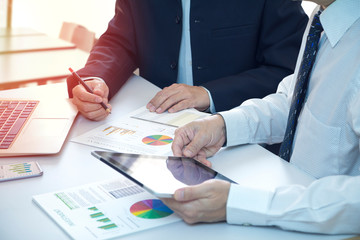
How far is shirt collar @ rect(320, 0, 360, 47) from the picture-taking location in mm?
1319

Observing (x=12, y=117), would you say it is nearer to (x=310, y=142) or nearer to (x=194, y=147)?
(x=194, y=147)

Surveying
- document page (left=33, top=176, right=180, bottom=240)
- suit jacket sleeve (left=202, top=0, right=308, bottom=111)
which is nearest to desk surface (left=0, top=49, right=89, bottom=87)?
suit jacket sleeve (left=202, top=0, right=308, bottom=111)

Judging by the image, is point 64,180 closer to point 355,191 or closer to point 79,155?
point 79,155

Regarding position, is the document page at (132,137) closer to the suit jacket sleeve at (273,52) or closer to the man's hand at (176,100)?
the man's hand at (176,100)

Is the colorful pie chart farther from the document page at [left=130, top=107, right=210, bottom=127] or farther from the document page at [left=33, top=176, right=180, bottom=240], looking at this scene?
the document page at [left=33, top=176, right=180, bottom=240]

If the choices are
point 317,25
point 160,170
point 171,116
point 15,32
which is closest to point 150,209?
point 160,170

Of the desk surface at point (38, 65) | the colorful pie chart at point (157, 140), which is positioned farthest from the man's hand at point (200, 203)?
the desk surface at point (38, 65)

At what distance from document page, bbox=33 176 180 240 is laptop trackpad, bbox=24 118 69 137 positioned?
0.38 metres

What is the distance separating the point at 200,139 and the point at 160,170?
0.25 m

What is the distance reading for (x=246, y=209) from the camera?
1.11 m

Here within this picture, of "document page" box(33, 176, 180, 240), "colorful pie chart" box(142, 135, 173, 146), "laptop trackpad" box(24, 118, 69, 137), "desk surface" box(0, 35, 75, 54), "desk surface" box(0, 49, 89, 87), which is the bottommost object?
"desk surface" box(0, 49, 89, 87)

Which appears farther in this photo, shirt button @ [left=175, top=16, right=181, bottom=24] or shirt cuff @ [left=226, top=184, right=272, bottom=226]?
shirt button @ [left=175, top=16, right=181, bottom=24]

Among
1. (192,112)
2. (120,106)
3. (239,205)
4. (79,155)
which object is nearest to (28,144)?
(79,155)

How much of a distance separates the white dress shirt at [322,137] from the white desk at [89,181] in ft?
0.12
